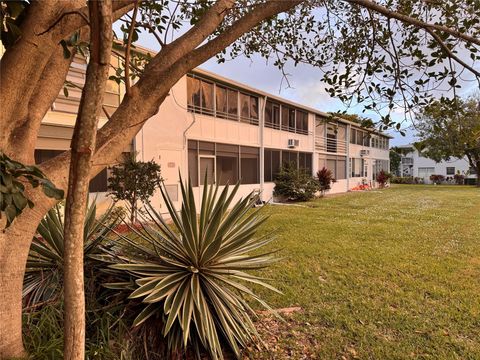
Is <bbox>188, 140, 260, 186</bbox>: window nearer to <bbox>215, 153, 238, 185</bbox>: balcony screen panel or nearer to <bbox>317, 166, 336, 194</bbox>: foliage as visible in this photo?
<bbox>215, 153, 238, 185</bbox>: balcony screen panel

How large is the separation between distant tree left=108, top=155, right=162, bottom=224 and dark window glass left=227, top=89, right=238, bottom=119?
671 cm

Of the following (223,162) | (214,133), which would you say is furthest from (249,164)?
(214,133)

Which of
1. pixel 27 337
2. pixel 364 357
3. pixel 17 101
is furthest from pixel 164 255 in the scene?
pixel 364 357

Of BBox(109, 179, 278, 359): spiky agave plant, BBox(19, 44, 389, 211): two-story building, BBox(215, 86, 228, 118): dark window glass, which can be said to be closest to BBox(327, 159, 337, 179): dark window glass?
BBox(19, 44, 389, 211): two-story building

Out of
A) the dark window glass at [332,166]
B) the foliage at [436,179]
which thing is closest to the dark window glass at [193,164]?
the dark window glass at [332,166]

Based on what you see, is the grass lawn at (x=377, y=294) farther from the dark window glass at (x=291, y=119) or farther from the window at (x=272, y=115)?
the dark window glass at (x=291, y=119)

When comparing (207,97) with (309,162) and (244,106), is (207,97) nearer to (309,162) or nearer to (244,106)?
(244,106)

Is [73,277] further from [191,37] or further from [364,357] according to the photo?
[364,357]

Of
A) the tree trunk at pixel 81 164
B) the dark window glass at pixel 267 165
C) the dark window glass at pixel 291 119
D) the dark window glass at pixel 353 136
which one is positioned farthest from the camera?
the dark window glass at pixel 353 136

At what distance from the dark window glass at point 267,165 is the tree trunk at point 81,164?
16.4 m

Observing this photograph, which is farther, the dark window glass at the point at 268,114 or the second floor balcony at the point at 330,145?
the second floor balcony at the point at 330,145

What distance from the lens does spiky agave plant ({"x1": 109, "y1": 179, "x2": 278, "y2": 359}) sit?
298 cm

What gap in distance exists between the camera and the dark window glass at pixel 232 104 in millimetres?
15641

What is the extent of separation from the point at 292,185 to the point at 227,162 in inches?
189
